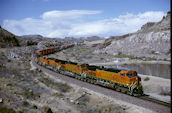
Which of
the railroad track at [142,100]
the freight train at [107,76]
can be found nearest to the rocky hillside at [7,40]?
the freight train at [107,76]

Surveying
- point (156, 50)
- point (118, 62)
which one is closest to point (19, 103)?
point (118, 62)

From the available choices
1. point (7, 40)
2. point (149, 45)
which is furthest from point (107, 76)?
point (7, 40)

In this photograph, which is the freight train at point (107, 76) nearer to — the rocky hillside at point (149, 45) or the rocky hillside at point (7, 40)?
the rocky hillside at point (149, 45)

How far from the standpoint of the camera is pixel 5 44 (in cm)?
8462

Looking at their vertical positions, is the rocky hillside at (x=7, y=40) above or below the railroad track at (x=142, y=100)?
above

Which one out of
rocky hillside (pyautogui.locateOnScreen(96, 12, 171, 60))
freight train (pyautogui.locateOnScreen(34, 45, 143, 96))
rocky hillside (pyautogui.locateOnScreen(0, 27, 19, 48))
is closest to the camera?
freight train (pyautogui.locateOnScreen(34, 45, 143, 96))

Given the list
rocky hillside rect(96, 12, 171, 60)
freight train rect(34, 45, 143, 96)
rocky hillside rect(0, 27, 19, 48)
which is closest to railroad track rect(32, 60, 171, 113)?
freight train rect(34, 45, 143, 96)

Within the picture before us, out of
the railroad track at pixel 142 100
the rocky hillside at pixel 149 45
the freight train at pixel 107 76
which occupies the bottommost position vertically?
the railroad track at pixel 142 100

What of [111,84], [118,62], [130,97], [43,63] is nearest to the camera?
[130,97]

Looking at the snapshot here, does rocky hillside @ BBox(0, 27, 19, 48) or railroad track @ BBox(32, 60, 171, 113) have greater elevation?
rocky hillside @ BBox(0, 27, 19, 48)

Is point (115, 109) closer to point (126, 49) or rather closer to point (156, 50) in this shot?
point (156, 50)

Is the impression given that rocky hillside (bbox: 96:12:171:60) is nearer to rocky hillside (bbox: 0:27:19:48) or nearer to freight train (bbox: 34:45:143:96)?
freight train (bbox: 34:45:143:96)

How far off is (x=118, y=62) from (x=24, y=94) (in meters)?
52.3

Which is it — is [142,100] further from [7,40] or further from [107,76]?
[7,40]
